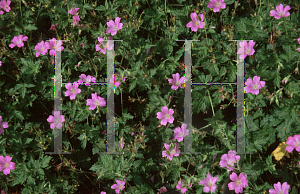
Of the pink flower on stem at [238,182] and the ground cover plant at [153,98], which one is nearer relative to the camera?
the pink flower on stem at [238,182]

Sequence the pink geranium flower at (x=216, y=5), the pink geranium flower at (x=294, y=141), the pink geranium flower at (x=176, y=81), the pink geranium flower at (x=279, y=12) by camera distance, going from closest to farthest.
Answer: the pink geranium flower at (x=294, y=141) < the pink geranium flower at (x=279, y=12) < the pink geranium flower at (x=176, y=81) < the pink geranium flower at (x=216, y=5)

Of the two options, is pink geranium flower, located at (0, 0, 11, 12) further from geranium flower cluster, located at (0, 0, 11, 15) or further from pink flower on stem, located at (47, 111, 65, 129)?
pink flower on stem, located at (47, 111, 65, 129)

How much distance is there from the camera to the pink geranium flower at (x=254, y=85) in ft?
9.83

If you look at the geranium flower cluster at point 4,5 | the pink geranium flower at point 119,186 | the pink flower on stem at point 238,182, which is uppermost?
the geranium flower cluster at point 4,5

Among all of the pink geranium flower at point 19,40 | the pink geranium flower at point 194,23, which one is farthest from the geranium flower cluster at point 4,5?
the pink geranium flower at point 194,23

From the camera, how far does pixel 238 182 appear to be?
9.53 feet

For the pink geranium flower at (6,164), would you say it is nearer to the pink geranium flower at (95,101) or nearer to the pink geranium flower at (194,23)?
the pink geranium flower at (95,101)

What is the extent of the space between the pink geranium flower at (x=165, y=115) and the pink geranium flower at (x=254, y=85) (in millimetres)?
735

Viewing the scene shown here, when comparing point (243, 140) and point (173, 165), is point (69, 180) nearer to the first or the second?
point (173, 165)

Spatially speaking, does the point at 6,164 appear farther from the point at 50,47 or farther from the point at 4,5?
the point at 4,5

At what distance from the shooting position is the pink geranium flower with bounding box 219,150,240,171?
2.94 metres

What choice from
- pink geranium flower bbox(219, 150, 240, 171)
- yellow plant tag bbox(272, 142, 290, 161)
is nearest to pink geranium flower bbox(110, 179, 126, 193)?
pink geranium flower bbox(219, 150, 240, 171)

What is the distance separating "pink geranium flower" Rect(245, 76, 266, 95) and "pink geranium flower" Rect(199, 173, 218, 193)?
2.81 ft

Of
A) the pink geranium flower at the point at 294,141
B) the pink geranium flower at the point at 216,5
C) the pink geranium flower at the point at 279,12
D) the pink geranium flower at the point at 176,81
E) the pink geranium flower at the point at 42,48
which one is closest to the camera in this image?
the pink geranium flower at the point at 294,141
